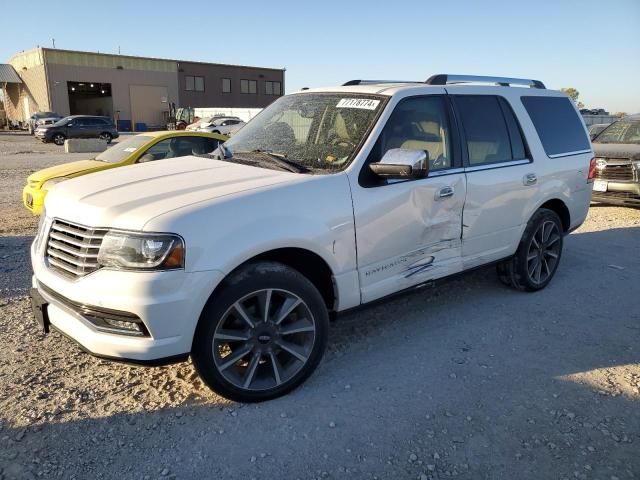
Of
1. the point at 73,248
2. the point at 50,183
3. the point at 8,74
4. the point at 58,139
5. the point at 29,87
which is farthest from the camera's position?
the point at 8,74

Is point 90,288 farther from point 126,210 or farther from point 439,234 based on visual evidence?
point 439,234

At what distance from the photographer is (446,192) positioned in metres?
3.94

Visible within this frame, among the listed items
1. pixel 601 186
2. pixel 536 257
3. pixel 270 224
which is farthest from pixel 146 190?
pixel 601 186

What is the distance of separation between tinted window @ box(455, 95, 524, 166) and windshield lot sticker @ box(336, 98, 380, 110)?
84cm

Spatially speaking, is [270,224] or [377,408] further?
[377,408]

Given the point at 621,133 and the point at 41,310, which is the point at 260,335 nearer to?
the point at 41,310

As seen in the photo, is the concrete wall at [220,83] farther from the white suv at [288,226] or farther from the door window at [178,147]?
the white suv at [288,226]

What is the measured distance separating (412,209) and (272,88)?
64013 millimetres

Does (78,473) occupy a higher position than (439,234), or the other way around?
(439,234)

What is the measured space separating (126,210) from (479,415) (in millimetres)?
2399

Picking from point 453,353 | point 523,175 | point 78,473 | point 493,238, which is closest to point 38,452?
point 78,473

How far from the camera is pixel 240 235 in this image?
9.57ft

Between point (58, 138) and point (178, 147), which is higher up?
point (178, 147)

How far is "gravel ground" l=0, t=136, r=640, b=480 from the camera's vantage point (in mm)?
2697
